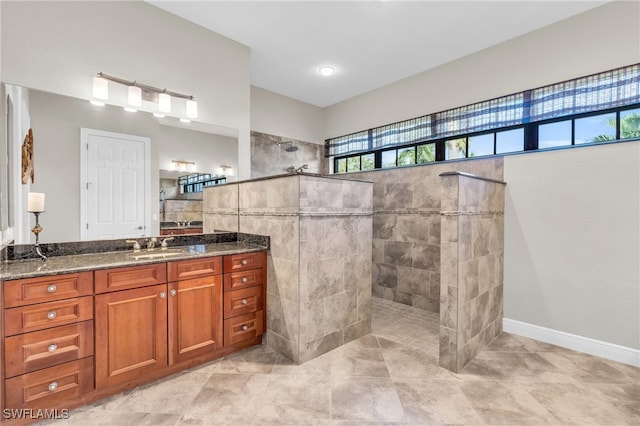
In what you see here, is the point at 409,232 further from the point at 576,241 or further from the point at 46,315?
the point at 46,315

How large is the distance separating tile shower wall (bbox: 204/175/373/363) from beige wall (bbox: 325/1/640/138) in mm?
1801

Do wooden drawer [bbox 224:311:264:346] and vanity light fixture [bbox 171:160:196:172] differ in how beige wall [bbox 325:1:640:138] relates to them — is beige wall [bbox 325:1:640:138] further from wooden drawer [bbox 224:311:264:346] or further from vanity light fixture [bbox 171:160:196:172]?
wooden drawer [bbox 224:311:264:346]

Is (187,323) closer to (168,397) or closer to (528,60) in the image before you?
(168,397)

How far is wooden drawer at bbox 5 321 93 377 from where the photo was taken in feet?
5.20

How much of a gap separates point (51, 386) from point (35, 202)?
46.0 inches

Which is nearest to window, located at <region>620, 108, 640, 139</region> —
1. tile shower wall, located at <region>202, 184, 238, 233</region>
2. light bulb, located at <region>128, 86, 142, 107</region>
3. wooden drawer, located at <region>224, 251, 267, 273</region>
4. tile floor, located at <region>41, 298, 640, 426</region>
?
tile floor, located at <region>41, 298, 640, 426</region>

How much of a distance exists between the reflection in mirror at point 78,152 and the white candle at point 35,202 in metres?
0.18

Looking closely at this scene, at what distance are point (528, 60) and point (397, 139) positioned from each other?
5.33 ft

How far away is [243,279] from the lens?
8.27 ft

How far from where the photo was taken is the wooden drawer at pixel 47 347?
1585mm

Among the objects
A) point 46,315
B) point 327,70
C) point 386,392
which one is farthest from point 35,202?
point 327,70

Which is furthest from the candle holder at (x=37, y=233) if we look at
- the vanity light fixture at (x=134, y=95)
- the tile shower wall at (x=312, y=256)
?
the tile shower wall at (x=312, y=256)

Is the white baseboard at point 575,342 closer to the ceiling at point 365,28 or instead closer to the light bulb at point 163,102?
the ceiling at point 365,28

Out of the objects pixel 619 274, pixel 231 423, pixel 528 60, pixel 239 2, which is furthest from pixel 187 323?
pixel 528 60
